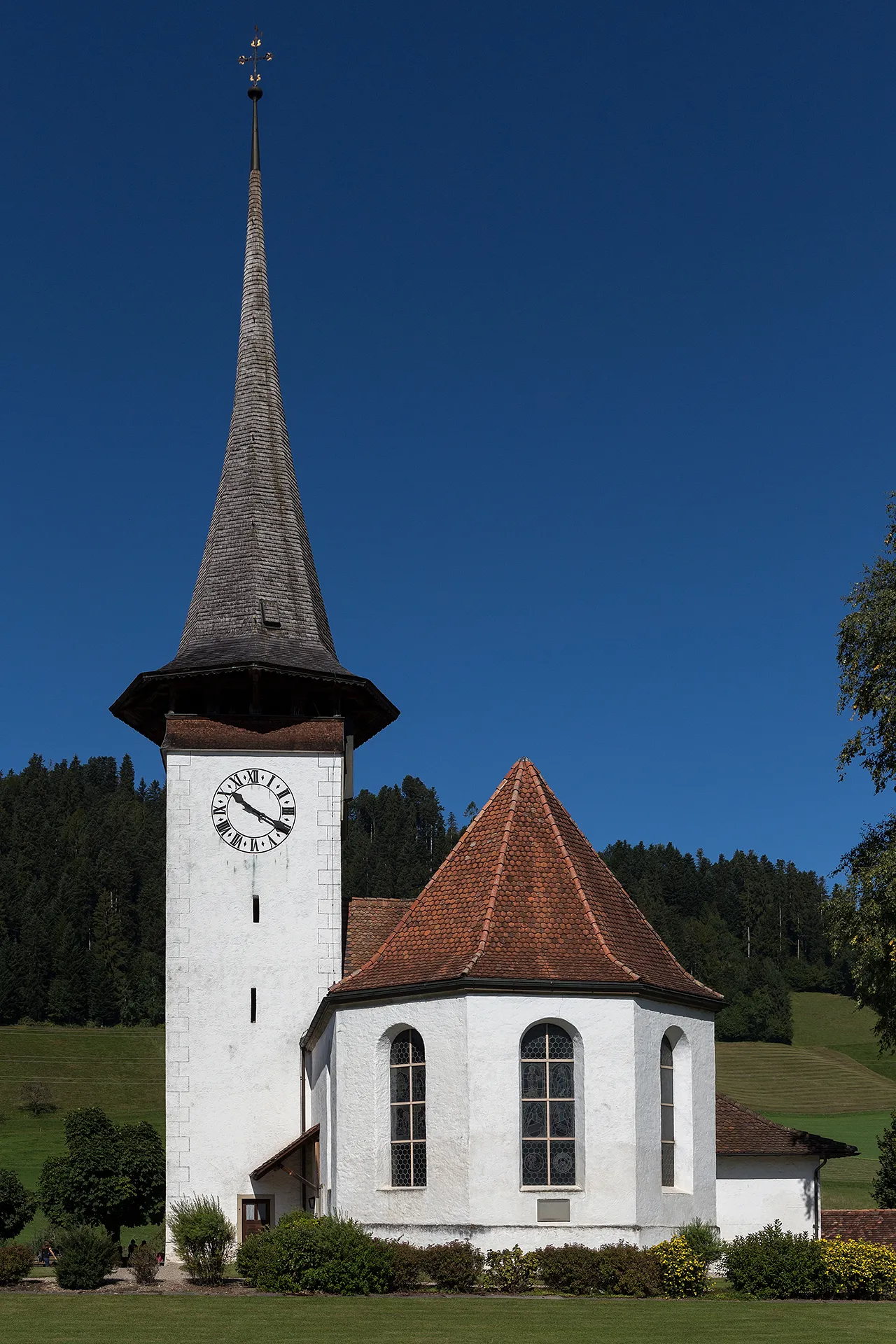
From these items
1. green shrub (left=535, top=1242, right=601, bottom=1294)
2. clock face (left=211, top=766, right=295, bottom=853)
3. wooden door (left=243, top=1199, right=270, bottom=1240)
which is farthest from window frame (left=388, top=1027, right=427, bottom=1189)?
clock face (left=211, top=766, right=295, bottom=853)

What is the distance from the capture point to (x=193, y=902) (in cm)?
3516

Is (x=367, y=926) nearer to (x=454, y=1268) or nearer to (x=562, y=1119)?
(x=562, y=1119)

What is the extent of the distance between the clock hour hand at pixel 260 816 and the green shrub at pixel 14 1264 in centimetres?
1109

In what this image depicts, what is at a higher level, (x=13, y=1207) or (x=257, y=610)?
(x=257, y=610)

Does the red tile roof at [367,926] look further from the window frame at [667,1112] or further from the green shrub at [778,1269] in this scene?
the green shrub at [778,1269]

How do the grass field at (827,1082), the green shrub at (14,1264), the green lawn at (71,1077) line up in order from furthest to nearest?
the green lawn at (71,1077) → the grass field at (827,1082) → the green shrub at (14,1264)

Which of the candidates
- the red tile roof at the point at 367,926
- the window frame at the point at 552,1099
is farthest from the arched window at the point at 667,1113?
the red tile roof at the point at 367,926

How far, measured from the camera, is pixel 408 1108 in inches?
1110

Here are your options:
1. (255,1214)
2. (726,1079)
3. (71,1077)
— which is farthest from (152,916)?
(255,1214)

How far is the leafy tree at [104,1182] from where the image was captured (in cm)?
3872

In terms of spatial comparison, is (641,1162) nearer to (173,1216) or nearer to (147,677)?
(173,1216)

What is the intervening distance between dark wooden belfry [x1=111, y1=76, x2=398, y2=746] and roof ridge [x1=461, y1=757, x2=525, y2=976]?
657 centimetres

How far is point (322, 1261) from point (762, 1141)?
10.1 meters

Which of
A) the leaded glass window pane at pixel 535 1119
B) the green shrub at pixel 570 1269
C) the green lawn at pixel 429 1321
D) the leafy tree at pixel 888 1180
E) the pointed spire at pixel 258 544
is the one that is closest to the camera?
the green lawn at pixel 429 1321
